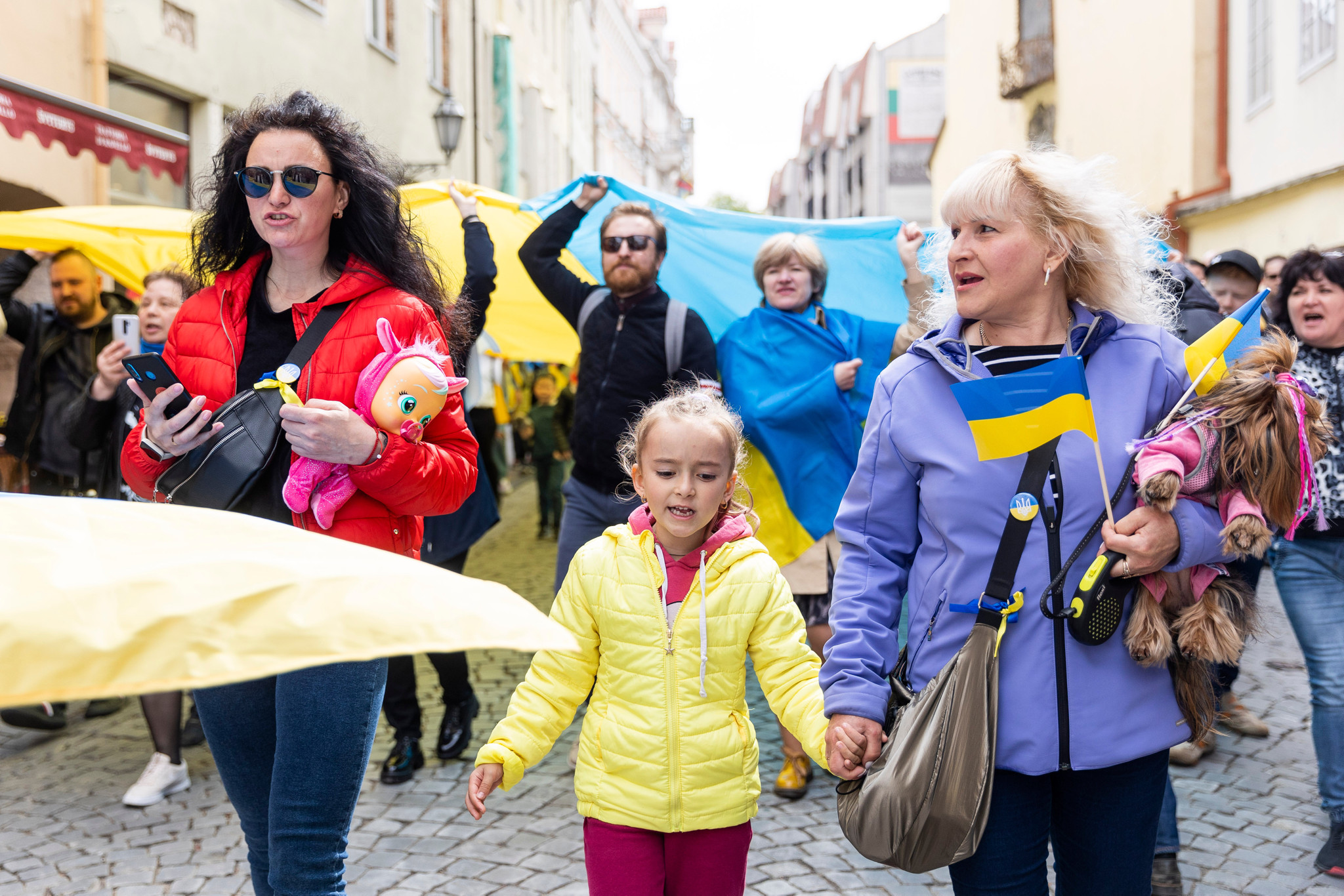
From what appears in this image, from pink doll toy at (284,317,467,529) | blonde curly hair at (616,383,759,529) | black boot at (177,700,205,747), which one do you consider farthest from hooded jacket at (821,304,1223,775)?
black boot at (177,700,205,747)

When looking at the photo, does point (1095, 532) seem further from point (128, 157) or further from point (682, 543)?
point (128, 157)

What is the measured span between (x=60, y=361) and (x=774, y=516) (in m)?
3.56

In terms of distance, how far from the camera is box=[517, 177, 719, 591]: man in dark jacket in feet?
15.3

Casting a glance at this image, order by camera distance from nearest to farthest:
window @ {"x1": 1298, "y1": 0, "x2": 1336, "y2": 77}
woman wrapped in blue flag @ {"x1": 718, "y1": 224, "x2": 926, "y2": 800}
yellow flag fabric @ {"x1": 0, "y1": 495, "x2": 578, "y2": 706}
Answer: yellow flag fabric @ {"x1": 0, "y1": 495, "x2": 578, "y2": 706}, woman wrapped in blue flag @ {"x1": 718, "y1": 224, "x2": 926, "y2": 800}, window @ {"x1": 1298, "y1": 0, "x2": 1336, "y2": 77}

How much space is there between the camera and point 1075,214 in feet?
7.33

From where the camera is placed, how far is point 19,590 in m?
0.98

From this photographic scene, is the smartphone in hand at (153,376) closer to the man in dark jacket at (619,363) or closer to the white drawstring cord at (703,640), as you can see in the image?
the white drawstring cord at (703,640)

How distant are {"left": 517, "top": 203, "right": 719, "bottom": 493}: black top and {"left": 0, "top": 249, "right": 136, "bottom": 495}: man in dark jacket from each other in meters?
2.46

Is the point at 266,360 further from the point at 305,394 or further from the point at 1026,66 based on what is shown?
the point at 1026,66

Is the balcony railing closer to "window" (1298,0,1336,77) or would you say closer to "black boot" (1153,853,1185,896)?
"window" (1298,0,1336,77)

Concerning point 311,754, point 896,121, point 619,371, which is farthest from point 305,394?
point 896,121

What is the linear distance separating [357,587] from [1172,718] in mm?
1623

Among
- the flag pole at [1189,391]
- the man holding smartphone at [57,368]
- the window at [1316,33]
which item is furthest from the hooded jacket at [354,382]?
the window at [1316,33]

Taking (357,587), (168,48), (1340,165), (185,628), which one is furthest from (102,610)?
(1340,165)
